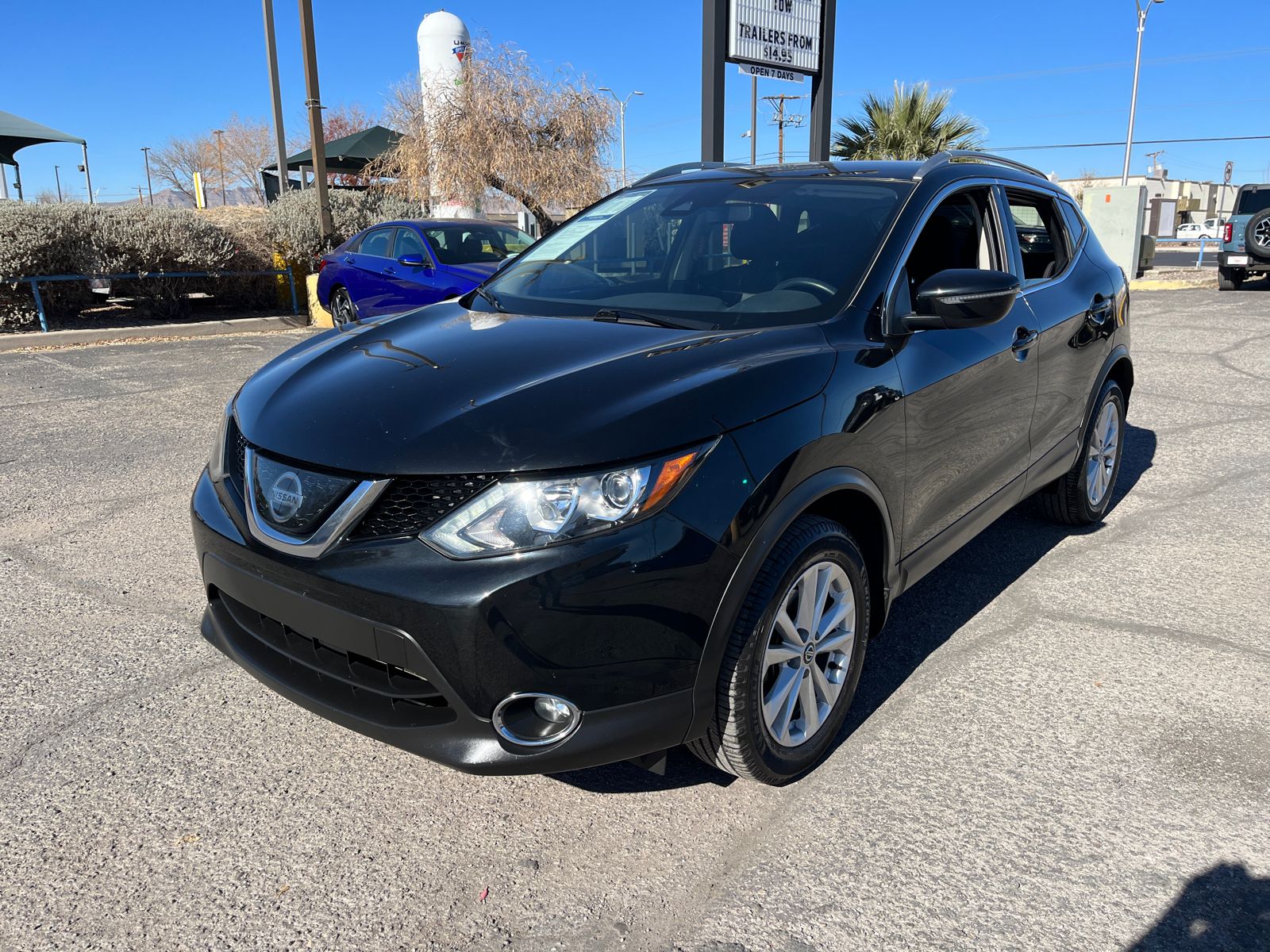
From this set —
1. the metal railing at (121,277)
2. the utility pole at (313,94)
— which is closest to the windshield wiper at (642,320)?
the metal railing at (121,277)

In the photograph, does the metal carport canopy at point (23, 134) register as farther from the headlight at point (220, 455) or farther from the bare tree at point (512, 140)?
the headlight at point (220, 455)

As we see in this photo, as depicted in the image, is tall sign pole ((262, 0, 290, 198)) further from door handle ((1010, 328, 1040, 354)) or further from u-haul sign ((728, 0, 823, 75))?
door handle ((1010, 328, 1040, 354))

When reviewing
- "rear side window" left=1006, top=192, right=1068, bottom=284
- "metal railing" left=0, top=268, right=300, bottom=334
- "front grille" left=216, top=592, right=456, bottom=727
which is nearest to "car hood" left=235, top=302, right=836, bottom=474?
"front grille" left=216, top=592, right=456, bottom=727

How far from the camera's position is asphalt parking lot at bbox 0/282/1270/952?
6.99 ft

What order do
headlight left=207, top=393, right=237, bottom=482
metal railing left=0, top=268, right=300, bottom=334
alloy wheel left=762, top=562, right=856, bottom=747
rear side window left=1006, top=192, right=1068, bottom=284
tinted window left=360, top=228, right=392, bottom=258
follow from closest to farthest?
alloy wheel left=762, top=562, right=856, bottom=747
headlight left=207, top=393, right=237, bottom=482
rear side window left=1006, top=192, right=1068, bottom=284
tinted window left=360, top=228, right=392, bottom=258
metal railing left=0, top=268, right=300, bottom=334

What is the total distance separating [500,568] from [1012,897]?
1.45m

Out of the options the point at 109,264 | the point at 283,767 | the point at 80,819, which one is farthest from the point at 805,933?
the point at 109,264

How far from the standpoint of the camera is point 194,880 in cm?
225

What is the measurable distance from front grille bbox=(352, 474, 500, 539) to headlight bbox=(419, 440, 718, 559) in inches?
0.9

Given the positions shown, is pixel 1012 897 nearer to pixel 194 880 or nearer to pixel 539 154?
pixel 194 880

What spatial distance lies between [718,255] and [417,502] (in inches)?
67.6

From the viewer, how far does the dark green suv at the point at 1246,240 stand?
672 inches

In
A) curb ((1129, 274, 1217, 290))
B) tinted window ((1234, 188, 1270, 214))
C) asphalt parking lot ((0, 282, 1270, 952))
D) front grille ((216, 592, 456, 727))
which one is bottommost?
asphalt parking lot ((0, 282, 1270, 952))

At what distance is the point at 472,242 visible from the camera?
35.4 feet
